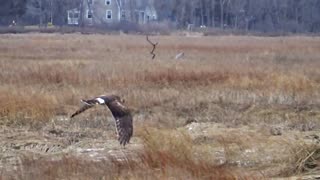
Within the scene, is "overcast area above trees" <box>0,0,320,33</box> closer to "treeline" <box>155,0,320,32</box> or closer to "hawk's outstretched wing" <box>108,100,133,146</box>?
"treeline" <box>155,0,320,32</box>

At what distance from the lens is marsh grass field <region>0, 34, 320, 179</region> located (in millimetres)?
10031

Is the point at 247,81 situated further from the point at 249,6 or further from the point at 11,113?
the point at 249,6

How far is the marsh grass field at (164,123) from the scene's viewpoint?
10.0 meters

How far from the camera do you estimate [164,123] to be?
14.9 meters

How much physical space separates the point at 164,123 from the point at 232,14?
222ft

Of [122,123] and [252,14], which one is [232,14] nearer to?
[252,14]

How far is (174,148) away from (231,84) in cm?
985

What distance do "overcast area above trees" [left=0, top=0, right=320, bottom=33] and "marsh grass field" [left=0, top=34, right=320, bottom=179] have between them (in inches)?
2032

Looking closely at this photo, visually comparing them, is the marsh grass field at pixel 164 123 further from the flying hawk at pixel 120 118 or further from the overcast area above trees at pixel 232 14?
the overcast area above trees at pixel 232 14

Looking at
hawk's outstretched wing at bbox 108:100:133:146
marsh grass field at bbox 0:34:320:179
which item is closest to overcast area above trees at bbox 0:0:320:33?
marsh grass field at bbox 0:34:320:179

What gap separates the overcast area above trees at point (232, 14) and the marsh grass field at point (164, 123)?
169ft

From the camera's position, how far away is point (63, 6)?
7875cm

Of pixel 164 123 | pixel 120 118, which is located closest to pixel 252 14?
pixel 164 123

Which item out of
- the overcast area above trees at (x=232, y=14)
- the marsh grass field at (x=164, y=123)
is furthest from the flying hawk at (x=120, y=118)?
the overcast area above trees at (x=232, y=14)
